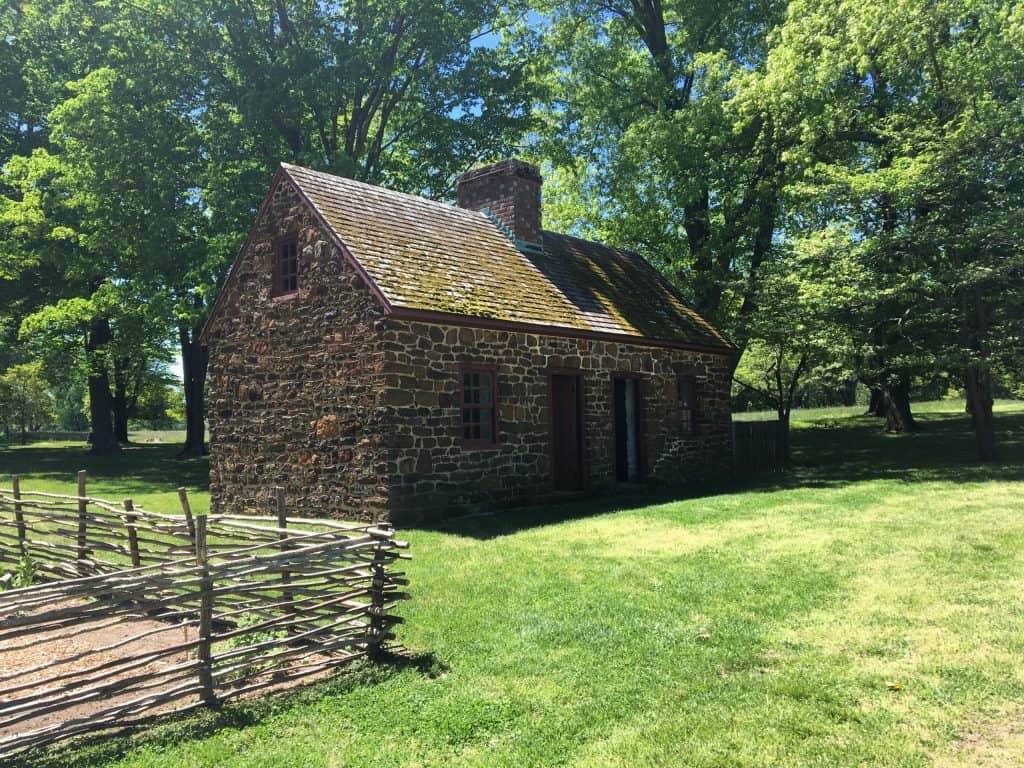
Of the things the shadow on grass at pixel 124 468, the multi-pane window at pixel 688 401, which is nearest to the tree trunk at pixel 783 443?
the multi-pane window at pixel 688 401

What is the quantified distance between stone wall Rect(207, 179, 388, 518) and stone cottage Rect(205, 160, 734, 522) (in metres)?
0.04

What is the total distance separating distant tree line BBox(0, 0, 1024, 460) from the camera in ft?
53.5

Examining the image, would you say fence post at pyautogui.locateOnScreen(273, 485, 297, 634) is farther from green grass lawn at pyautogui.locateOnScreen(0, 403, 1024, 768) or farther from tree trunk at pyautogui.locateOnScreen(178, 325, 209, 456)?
tree trunk at pyautogui.locateOnScreen(178, 325, 209, 456)

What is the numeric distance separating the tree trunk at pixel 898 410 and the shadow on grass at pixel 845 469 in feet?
1.79

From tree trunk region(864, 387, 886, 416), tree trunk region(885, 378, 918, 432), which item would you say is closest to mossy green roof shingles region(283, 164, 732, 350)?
tree trunk region(885, 378, 918, 432)

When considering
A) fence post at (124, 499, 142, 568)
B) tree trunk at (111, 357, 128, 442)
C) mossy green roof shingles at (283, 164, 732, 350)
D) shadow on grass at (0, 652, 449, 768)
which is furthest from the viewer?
tree trunk at (111, 357, 128, 442)

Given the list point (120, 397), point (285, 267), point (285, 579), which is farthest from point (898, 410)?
point (120, 397)

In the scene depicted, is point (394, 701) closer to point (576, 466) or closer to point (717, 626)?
point (717, 626)

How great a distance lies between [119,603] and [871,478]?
15236 millimetres

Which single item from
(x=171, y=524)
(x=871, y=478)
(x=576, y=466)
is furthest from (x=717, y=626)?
(x=871, y=478)

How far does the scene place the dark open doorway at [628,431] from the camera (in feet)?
54.3

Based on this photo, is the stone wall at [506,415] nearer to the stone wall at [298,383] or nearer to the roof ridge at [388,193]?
the stone wall at [298,383]

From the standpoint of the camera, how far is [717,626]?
6004 mm

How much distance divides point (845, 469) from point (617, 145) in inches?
530
